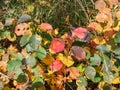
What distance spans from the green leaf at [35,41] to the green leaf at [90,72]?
0.21 m

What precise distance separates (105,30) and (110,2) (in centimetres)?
18

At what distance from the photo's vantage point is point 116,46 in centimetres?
152

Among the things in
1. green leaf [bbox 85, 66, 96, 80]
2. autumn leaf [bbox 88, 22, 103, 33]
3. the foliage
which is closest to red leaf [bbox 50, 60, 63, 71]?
the foliage

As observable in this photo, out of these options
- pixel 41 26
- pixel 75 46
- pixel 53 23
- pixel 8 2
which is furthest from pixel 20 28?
pixel 8 2

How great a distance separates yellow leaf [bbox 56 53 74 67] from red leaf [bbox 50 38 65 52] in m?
0.06

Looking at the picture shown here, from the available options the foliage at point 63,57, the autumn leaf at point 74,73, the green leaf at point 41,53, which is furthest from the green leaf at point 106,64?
the green leaf at point 41,53

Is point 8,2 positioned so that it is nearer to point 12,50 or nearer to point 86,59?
point 12,50

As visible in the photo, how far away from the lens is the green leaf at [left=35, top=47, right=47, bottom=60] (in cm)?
144

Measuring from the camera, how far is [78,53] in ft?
4.80

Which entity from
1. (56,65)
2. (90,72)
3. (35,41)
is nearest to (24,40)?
(35,41)

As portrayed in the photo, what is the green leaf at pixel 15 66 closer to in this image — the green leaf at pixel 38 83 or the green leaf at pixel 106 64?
the green leaf at pixel 38 83

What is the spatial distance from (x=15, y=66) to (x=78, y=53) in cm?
25

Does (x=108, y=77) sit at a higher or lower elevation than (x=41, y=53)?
lower

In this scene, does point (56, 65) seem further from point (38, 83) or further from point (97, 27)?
point (97, 27)
